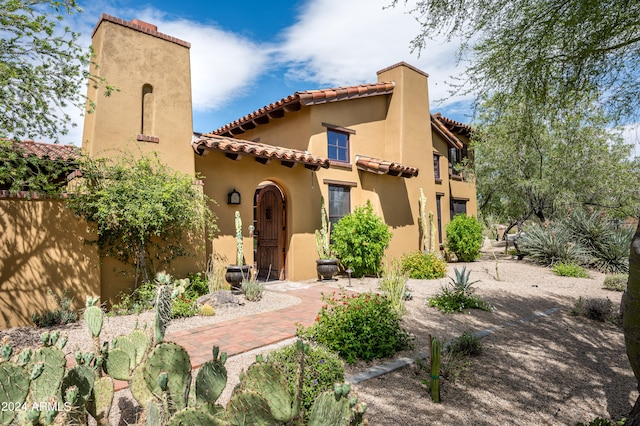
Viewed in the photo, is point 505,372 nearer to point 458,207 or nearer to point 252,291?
point 252,291

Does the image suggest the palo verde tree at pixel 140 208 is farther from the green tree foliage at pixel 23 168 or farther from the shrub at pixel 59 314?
the shrub at pixel 59 314

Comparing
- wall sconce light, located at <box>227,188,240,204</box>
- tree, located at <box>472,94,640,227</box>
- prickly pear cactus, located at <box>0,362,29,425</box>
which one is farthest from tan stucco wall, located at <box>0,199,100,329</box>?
tree, located at <box>472,94,640,227</box>

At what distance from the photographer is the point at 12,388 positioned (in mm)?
1905

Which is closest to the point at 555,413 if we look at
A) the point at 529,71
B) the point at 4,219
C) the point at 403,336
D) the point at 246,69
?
the point at 403,336

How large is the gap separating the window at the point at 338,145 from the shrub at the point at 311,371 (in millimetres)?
8937

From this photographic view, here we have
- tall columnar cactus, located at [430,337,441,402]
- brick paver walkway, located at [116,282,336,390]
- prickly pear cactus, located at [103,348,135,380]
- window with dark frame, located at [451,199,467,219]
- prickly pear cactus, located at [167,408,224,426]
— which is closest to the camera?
prickly pear cactus, located at [167,408,224,426]

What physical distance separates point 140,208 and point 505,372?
647cm

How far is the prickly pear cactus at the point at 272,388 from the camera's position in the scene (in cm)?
209

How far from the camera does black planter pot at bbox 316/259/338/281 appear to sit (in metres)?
10.5

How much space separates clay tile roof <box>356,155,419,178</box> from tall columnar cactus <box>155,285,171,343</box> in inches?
395

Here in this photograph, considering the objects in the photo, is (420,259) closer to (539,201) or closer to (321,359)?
(539,201)

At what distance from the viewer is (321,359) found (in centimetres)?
349

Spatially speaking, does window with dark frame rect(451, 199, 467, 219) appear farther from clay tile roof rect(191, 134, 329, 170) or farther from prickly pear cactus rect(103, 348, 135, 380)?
prickly pear cactus rect(103, 348, 135, 380)

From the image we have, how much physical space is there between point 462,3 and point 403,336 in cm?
438
